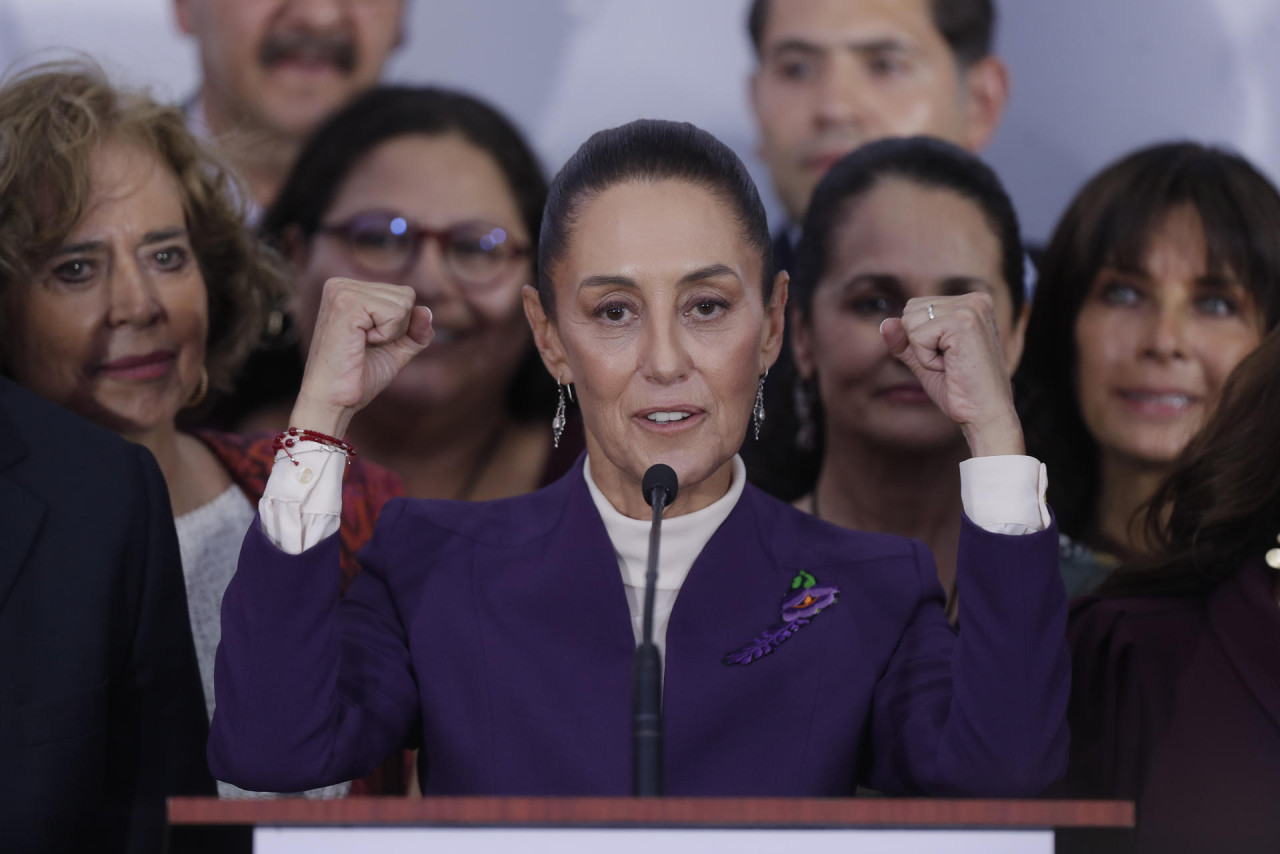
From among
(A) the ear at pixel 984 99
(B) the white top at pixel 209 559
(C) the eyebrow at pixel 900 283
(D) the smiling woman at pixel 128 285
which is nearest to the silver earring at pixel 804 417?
Result: (C) the eyebrow at pixel 900 283

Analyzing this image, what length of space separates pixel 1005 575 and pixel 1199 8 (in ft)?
8.94

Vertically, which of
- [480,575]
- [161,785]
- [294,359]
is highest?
[294,359]

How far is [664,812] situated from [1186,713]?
105 cm

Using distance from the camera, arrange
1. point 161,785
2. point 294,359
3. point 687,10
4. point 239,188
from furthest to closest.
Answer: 1. point 687,10
2. point 294,359
3. point 239,188
4. point 161,785

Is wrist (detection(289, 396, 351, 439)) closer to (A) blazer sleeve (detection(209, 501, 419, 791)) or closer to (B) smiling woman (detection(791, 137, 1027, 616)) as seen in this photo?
(A) blazer sleeve (detection(209, 501, 419, 791))

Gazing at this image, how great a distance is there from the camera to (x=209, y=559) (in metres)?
2.65

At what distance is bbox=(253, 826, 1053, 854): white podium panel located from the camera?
50.4 inches

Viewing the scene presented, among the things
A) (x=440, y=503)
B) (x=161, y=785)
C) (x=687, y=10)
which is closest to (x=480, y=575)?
(x=440, y=503)

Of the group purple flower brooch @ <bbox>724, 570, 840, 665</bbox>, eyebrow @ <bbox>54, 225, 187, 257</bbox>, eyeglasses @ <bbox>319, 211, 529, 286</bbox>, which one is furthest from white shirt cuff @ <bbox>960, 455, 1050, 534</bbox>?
eyeglasses @ <bbox>319, 211, 529, 286</bbox>

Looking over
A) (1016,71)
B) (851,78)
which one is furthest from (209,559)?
(1016,71)

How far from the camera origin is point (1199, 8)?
12.7 ft

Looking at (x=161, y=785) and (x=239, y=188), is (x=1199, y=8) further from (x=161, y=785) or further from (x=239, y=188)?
(x=161, y=785)

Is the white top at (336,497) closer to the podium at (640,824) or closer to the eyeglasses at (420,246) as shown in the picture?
the podium at (640,824)

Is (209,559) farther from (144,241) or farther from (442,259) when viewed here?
(442,259)
